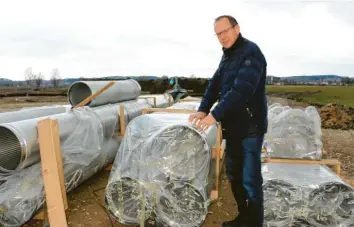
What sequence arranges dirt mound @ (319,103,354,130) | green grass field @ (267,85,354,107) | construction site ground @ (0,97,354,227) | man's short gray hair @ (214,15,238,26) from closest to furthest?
1. man's short gray hair @ (214,15,238,26)
2. construction site ground @ (0,97,354,227)
3. dirt mound @ (319,103,354,130)
4. green grass field @ (267,85,354,107)

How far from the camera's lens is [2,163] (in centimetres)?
352

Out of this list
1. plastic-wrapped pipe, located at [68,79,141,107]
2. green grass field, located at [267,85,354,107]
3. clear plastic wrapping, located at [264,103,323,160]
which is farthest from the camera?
green grass field, located at [267,85,354,107]

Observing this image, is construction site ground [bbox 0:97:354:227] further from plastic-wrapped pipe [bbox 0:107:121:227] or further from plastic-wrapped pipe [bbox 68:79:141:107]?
plastic-wrapped pipe [bbox 68:79:141:107]

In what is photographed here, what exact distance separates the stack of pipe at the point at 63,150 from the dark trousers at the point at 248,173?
76.0 inches

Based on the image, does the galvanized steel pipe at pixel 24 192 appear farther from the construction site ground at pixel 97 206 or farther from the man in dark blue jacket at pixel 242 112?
the man in dark blue jacket at pixel 242 112

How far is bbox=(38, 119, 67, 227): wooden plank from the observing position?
3.17 meters

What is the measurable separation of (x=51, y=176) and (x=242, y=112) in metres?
1.90

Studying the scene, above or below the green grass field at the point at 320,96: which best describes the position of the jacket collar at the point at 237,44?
above

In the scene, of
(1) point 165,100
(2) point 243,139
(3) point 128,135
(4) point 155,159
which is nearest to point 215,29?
(2) point 243,139

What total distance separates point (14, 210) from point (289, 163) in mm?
3138

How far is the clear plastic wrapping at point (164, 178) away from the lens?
10.6ft

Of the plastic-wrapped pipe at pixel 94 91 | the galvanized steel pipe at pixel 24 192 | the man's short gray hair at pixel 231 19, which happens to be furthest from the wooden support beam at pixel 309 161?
the plastic-wrapped pipe at pixel 94 91

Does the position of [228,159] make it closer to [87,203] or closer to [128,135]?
[128,135]

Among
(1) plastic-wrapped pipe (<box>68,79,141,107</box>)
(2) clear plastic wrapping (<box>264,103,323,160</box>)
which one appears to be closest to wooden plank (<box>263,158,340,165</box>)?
(2) clear plastic wrapping (<box>264,103,323,160</box>)
